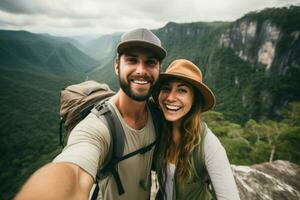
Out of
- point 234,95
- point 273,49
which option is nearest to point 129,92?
point 234,95

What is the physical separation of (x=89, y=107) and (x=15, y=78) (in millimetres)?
144083

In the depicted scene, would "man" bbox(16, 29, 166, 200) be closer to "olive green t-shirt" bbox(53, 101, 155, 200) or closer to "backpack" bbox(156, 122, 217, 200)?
"olive green t-shirt" bbox(53, 101, 155, 200)

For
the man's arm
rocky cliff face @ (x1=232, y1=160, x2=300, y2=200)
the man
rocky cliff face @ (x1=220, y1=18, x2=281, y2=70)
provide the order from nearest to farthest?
the man's arm → the man → rocky cliff face @ (x1=232, y1=160, x2=300, y2=200) → rocky cliff face @ (x1=220, y1=18, x2=281, y2=70)

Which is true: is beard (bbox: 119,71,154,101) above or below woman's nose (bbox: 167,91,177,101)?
above

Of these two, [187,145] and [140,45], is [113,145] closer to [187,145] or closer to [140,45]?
[187,145]

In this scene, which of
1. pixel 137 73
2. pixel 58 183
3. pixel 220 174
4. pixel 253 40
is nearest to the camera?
pixel 58 183

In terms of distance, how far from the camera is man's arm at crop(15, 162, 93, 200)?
1.00 m

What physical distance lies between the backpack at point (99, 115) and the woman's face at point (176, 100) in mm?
161

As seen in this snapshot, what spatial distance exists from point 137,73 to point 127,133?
0.61 metres

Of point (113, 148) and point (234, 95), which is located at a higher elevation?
point (113, 148)

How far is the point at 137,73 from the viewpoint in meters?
2.18

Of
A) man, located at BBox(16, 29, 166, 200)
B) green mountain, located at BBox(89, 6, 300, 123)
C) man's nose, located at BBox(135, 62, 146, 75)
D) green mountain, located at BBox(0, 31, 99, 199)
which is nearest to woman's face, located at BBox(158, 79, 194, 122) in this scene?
man, located at BBox(16, 29, 166, 200)

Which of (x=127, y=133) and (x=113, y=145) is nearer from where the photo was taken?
(x=113, y=145)

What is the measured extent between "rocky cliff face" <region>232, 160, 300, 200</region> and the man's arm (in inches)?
90.8
